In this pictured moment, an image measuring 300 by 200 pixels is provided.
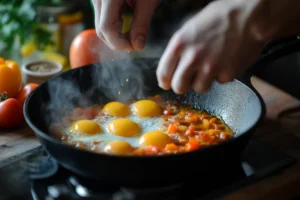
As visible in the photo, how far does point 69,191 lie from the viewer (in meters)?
1.26

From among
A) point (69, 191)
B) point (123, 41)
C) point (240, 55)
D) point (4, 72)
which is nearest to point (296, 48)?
point (240, 55)

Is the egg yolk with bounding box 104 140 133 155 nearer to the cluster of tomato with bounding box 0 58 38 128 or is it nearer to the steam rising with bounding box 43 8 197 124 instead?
the steam rising with bounding box 43 8 197 124

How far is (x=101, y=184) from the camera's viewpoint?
4.22ft

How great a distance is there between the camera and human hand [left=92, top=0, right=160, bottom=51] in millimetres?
1395

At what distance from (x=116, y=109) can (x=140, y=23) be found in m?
0.33

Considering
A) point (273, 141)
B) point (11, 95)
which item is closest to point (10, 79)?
point (11, 95)

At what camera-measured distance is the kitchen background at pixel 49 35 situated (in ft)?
7.33

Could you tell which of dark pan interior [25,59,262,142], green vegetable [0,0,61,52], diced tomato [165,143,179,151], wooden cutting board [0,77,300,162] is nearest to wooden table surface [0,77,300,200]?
wooden cutting board [0,77,300,162]

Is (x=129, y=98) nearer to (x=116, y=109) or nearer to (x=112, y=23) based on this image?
(x=116, y=109)

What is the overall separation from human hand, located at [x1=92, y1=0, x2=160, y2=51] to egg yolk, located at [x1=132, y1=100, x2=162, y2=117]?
25 cm

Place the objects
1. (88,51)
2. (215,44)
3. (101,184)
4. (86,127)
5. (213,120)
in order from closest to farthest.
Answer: (215,44) → (101,184) → (86,127) → (213,120) → (88,51)

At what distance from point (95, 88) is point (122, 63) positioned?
0.13 m

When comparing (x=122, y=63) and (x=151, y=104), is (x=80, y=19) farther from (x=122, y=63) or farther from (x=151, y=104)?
(x=151, y=104)

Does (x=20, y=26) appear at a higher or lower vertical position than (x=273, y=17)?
lower
